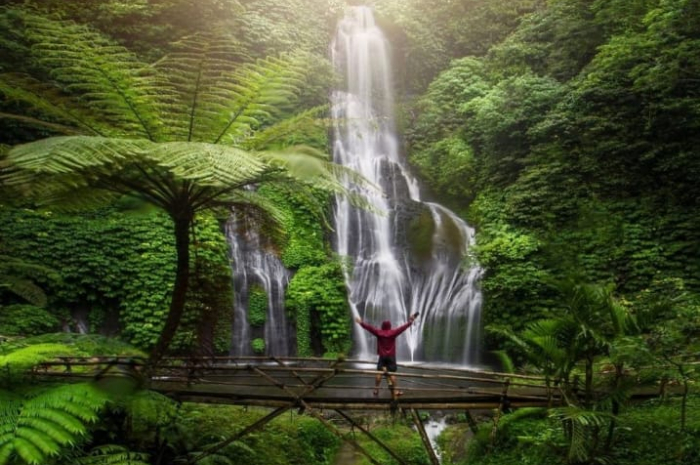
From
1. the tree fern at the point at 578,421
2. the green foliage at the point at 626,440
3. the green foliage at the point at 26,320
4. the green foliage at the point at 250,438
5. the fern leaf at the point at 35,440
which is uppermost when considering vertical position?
the green foliage at the point at 26,320

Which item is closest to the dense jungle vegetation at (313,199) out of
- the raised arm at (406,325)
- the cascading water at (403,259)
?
the cascading water at (403,259)

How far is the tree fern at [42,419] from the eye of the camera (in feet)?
8.55

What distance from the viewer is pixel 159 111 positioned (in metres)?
4.12

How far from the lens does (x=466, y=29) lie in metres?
21.0

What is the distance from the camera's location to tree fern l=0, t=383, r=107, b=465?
8.55 feet

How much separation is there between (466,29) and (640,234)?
43.7 feet

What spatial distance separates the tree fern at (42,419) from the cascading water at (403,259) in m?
6.41

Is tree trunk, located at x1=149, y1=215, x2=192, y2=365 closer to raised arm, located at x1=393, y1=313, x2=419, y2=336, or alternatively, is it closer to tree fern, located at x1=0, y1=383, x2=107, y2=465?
tree fern, located at x1=0, y1=383, x2=107, y2=465

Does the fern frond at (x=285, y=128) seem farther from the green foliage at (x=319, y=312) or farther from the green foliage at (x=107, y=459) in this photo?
the green foliage at (x=319, y=312)

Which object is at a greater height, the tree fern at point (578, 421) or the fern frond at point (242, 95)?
the fern frond at point (242, 95)

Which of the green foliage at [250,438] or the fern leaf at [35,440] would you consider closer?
the fern leaf at [35,440]

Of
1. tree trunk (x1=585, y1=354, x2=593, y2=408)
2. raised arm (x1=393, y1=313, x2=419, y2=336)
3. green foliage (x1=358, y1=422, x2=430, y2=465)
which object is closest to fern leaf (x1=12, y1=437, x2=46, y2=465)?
tree trunk (x1=585, y1=354, x2=593, y2=408)

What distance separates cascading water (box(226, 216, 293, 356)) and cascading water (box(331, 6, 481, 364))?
176 centimetres

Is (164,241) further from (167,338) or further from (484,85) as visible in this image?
(484,85)
